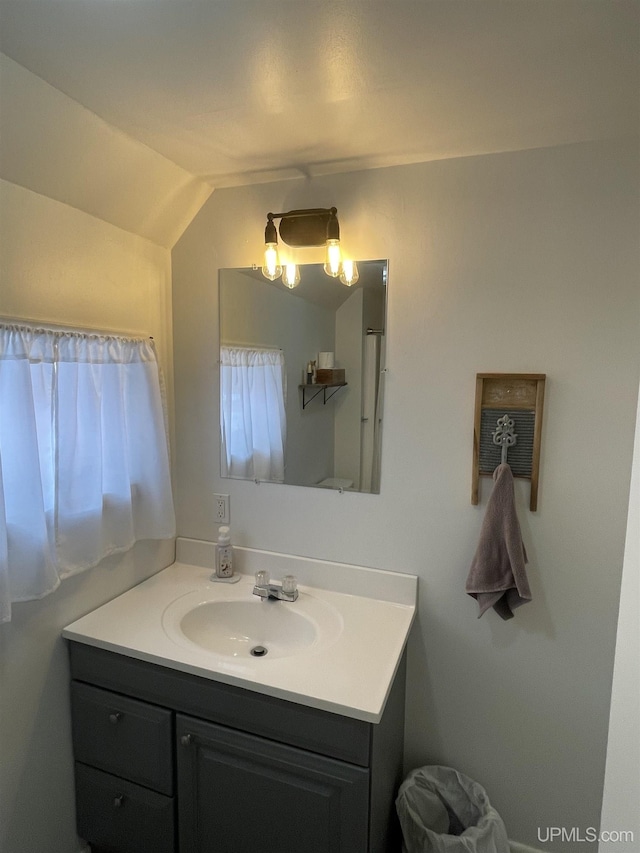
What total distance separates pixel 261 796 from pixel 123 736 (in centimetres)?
45

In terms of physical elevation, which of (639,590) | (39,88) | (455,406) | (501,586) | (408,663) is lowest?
(408,663)

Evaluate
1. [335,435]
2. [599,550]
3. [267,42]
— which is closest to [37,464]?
[335,435]

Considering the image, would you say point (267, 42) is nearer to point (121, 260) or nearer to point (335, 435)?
point (121, 260)

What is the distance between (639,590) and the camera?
2.11 feet

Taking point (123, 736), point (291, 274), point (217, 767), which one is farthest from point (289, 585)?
point (291, 274)

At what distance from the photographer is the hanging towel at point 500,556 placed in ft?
4.43

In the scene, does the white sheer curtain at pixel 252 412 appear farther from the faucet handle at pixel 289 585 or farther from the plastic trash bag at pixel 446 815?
the plastic trash bag at pixel 446 815

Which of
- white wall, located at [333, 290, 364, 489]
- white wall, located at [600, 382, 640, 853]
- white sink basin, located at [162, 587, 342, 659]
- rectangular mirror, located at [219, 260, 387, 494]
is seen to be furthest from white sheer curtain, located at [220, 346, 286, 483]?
white wall, located at [600, 382, 640, 853]

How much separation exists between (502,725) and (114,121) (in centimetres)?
214

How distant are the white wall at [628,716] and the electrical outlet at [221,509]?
51.5 inches

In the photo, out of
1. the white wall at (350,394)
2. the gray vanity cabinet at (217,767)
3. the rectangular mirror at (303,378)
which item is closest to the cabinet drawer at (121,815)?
the gray vanity cabinet at (217,767)

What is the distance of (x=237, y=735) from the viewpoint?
1243mm

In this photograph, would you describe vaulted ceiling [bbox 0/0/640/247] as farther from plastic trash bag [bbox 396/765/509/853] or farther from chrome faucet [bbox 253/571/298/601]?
plastic trash bag [bbox 396/765/509/853]

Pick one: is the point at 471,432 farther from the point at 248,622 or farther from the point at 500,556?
the point at 248,622
